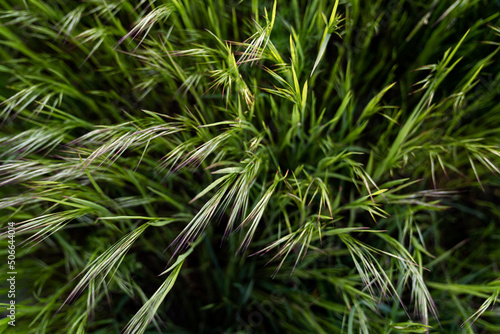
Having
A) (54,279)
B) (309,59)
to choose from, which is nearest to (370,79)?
(309,59)

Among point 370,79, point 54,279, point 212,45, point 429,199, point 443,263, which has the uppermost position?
point 212,45

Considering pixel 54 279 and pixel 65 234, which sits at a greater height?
pixel 65 234

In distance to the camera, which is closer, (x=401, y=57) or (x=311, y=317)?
(x=311, y=317)

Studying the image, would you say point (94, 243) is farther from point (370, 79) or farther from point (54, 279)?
point (370, 79)

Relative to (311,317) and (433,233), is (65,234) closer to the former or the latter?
(311,317)

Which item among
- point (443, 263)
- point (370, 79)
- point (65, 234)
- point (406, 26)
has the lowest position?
point (443, 263)

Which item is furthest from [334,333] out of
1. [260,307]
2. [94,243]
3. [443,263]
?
[94,243]
